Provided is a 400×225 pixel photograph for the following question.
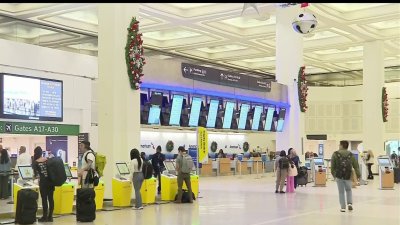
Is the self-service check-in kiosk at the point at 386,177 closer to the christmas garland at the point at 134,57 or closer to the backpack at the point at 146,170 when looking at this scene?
the backpack at the point at 146,170

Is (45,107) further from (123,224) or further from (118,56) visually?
(123,224)

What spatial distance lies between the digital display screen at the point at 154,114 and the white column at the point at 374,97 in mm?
15344

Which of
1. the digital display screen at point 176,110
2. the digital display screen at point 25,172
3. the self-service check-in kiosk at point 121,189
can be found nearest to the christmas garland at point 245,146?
the digital display screen at point 176,110

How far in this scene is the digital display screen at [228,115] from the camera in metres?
15.8

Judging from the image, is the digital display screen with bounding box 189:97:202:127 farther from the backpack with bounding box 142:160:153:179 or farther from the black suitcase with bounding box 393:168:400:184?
the black suitcase with bounding box 393:168:400:184

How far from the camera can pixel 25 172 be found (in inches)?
423

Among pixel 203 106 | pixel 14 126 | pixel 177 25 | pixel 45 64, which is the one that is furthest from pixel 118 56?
pixel 177 25

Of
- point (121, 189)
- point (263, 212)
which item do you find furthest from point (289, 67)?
point (121, 189)

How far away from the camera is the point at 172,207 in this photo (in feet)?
39.5

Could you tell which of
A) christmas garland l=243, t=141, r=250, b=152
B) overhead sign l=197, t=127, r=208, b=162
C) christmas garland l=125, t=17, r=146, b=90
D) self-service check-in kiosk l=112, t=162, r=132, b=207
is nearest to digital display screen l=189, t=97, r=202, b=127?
overhead sign l=197, t=127, r=208, b=162

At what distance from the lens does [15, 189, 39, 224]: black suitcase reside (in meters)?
9.42

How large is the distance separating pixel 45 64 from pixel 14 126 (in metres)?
3.20

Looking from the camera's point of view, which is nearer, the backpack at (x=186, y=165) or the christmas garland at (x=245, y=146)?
the backpack at (x=186, y=165)

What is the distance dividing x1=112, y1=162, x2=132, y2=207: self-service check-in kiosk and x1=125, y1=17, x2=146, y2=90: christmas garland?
1.92m
